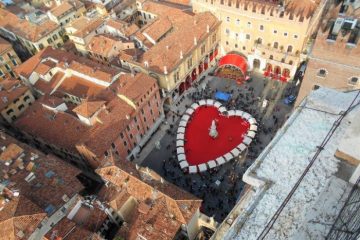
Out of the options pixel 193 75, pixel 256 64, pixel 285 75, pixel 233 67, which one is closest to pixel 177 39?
pixel 193 75

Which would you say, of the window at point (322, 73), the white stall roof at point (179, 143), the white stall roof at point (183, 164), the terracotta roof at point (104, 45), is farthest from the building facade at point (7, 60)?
the window at point (322, 73)

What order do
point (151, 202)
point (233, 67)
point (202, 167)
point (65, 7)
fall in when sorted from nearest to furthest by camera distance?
point (151, 202)
point (202, 167)
point (233, 67)
point (65, 7)

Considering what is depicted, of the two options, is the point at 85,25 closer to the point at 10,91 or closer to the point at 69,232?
the point at 10,91

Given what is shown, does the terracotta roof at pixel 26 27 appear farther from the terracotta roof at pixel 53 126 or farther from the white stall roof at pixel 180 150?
the white stall roof at pixel 180 150

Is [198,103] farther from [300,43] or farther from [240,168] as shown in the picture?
[300,43]

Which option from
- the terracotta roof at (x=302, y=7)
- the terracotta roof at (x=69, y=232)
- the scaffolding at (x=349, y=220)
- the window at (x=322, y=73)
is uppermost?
the scaffolding at (x=349, y=220)

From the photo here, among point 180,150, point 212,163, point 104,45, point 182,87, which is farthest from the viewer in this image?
point 182,87
